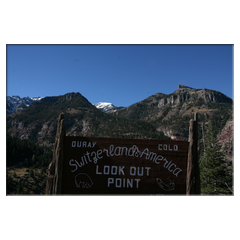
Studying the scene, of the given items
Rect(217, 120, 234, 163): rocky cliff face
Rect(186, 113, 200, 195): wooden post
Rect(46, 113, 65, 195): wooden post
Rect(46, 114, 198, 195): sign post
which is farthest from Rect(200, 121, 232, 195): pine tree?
Rect(217, 120, 234, 163): rocky cliff face

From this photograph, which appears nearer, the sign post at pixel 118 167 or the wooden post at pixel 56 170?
the wooden post at pixel 56 170

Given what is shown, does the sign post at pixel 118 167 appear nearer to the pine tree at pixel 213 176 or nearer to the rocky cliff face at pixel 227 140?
the pine tree at pixel 213 176

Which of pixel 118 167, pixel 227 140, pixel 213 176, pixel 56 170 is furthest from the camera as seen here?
pixel 227 140

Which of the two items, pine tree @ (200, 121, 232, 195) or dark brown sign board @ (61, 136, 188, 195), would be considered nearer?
dark brown sign board @ (61, 136, 188, 195)

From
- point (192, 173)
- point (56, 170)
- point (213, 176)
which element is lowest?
point (213, 176)

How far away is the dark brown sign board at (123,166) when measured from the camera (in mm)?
5938

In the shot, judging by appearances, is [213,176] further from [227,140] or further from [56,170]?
[227,140]

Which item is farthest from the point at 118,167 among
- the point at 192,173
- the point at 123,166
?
the point at 192,173

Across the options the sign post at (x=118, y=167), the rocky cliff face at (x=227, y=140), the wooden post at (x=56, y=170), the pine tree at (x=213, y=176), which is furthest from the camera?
the rocky cliff face at (x=227, y=140)

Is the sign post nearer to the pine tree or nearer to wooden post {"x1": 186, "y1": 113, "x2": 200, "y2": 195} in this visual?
wooden post {"x1": 186, "y1": 113, "x2": 200, "y2": 195}

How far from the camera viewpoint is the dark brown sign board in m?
5.94

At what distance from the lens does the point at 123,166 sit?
237 inches

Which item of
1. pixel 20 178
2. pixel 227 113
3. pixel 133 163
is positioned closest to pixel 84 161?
pixel 133 163

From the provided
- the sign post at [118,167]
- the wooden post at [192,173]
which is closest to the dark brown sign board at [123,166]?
the sign post at [118,167]
